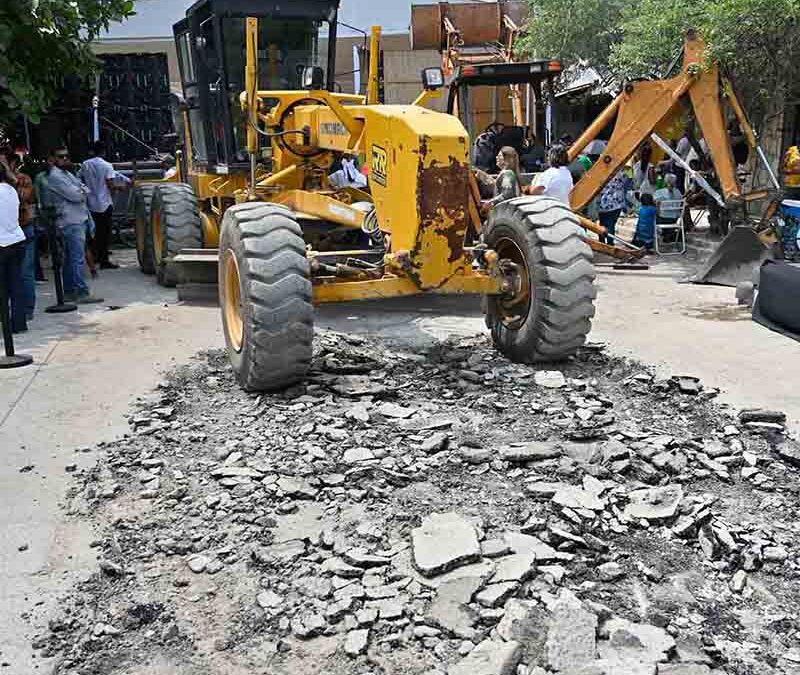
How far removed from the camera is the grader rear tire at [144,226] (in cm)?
1125

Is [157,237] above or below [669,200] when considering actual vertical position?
below

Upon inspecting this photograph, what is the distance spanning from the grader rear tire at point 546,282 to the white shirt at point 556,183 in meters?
3.45

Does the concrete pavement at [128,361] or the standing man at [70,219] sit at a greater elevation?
the standing man at [70,219]

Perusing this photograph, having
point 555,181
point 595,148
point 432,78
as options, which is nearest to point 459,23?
point 595,148

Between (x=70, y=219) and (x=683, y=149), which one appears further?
(x=683, y=149)

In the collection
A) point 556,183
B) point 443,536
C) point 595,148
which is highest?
point 595,148

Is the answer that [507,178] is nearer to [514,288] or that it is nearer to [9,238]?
[514,288]

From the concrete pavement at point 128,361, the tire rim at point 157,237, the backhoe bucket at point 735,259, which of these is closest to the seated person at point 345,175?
the concrete pavement at point 128,361

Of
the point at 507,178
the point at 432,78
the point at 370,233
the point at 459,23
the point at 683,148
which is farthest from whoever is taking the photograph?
the point at 459,23

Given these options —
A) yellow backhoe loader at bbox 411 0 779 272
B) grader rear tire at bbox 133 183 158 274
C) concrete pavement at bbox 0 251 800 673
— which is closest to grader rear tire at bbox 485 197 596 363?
concrete pavement at bbox 0 251 800 673

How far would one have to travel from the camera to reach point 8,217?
7570 millimetres

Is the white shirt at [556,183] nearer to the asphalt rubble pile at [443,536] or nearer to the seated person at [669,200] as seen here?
the seated person at [669,200]

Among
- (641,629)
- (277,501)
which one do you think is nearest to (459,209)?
(277,501)

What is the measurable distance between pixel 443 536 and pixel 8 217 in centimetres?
542
